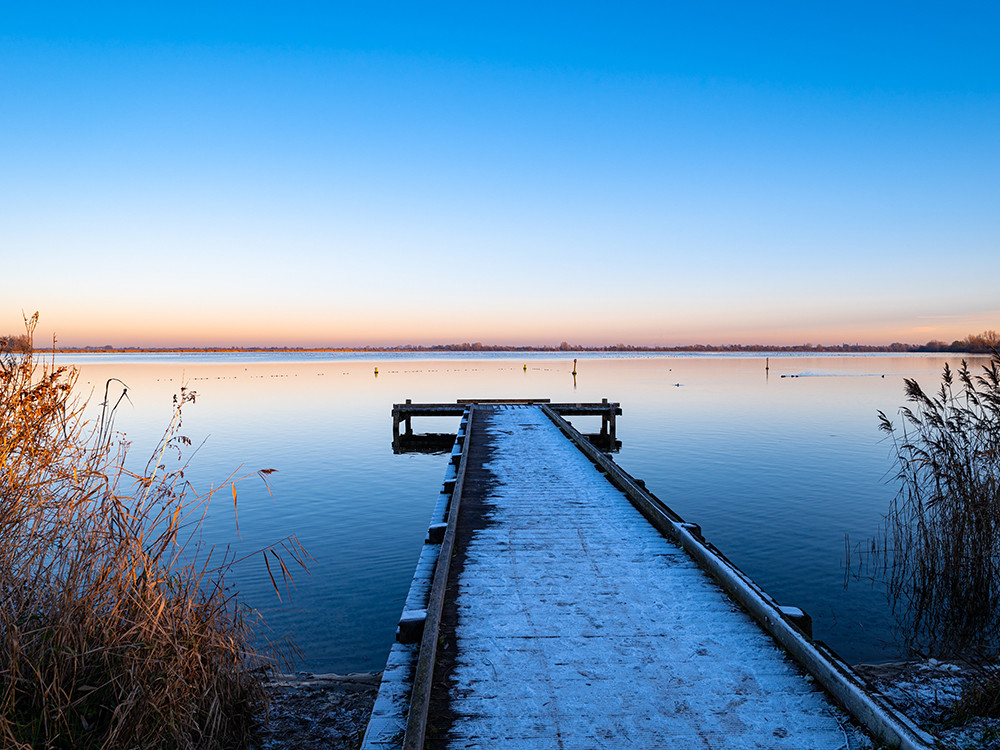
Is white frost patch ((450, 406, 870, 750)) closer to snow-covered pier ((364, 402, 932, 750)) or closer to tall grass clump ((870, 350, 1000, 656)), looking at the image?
Answer: snow-covered pier ((364, 402, 932, 750))

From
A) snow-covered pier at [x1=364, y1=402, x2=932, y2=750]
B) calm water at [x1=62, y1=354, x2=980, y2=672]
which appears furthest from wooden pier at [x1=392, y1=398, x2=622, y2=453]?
snow-covered pier at [x1=364, y1=402, x2=932, y2=750]

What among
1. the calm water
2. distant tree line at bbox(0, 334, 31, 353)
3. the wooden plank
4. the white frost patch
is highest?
distant tree line at bbox(0, 334, 31, 353)

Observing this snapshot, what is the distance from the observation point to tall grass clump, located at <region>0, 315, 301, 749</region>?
3561 millimetres

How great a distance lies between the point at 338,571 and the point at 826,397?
116 ft

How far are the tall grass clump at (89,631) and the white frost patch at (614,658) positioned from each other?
1.72 meters

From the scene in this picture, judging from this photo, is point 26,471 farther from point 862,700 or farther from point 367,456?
Result: point 367,456

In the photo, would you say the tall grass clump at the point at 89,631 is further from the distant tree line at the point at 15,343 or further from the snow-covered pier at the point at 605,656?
the snow-covered pier at the point at 605,656

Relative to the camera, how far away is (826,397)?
3719 centimetres

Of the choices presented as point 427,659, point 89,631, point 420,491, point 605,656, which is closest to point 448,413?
point 420,491

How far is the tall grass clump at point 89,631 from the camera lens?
3561 mm

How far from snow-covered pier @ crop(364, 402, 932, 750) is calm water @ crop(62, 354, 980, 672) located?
2262mm

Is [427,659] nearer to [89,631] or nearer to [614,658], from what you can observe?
[614,658]

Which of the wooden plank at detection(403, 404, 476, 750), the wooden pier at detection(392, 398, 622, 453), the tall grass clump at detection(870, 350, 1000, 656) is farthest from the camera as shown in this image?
the wooden pier at detection(392, 398, 622, 453)

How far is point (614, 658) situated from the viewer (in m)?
4.36
